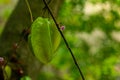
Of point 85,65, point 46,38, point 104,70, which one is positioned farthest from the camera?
point 85,65

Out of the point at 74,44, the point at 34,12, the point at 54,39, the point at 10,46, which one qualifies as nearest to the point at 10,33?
the point at 10,46

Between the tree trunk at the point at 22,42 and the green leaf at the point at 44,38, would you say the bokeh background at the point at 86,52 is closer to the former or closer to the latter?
the tree trunk at the point at 22,42

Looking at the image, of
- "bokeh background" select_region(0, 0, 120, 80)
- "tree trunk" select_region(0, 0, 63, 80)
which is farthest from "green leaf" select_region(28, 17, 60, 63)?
"bokeh background" select_region(0, 0, 120, 80)

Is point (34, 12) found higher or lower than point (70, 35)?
lower

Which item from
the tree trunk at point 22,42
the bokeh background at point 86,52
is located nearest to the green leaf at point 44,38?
the tree trunk at point 22,42

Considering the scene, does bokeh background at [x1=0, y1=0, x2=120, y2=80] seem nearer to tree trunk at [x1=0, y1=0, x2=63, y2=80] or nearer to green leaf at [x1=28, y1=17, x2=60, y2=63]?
tree trunk at [x1=0, y1=0, x2=63, y2=80]

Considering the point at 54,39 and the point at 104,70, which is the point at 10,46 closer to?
the point at 54,39

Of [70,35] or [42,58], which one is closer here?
[42,58]
